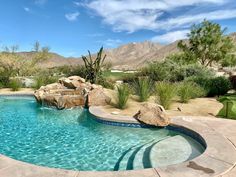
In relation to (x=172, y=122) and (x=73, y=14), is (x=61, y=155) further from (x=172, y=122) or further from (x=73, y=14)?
(x=73, y=14)

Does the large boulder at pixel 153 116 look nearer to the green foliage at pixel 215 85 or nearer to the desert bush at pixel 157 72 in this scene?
the green foliage at pixel 215 85

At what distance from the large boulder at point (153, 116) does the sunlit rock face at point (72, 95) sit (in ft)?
10.9

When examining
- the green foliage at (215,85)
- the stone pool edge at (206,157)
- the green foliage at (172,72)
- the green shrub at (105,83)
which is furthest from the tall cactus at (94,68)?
the stone pool edge at (206,157)

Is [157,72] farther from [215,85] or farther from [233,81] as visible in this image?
[233,81]

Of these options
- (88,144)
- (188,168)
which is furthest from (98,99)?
(188,168)

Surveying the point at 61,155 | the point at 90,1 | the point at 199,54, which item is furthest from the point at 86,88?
the point at 199,54

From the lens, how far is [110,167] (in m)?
5.04

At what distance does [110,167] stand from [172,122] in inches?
109

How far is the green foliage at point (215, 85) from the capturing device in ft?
41.4

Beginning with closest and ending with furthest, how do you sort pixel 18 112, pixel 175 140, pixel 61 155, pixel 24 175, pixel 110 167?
pixel 24 175, pixel 110 167, pixel 61 155, pixel 175 140, pixel 18 112

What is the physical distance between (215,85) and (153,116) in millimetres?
6338

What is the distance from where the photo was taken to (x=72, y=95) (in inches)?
454

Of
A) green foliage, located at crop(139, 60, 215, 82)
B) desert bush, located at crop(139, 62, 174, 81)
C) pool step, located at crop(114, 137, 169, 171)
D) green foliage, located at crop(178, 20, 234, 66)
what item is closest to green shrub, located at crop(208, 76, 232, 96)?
green foliage, located at crop(139, 60, 215, 82)

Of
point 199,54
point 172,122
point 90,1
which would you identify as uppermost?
point 90,1
